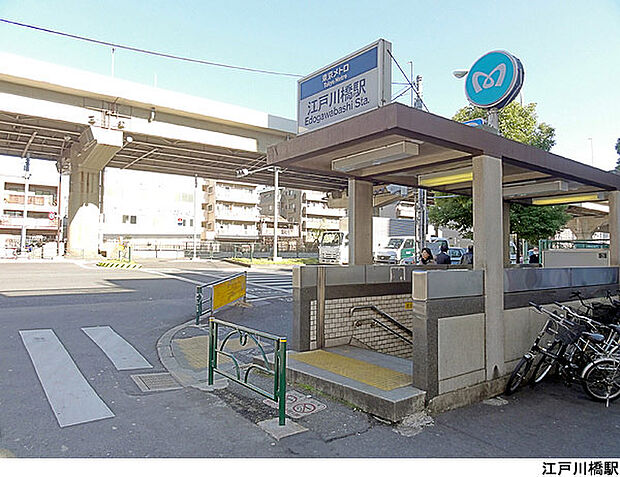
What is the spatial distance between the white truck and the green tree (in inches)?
434

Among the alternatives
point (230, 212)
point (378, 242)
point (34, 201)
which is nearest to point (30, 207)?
point (34, 201)

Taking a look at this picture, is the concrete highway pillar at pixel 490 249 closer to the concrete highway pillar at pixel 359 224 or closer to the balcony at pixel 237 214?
the concrete highway pillar at pixel 359 224

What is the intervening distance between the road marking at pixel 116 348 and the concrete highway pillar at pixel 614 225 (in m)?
8.20

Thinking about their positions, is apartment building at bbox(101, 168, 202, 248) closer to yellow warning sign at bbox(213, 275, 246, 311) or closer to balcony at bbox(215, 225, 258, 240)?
balcony at bbox(215, 225, 258, 240)

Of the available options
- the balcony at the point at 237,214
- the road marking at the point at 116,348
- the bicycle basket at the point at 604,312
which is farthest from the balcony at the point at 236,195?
the bicycle basket at the point at 604,312

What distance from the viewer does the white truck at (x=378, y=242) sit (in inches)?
1134

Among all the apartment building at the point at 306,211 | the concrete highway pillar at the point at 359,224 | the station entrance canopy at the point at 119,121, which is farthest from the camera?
the apartment building at the point at 306,211

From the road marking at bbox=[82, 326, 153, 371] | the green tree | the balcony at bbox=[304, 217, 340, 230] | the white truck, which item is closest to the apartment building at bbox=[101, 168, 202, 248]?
the balcony at bbox=[304, 217, 340, 230]

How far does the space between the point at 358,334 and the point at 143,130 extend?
85.0 feet

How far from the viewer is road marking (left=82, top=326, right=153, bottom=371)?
666 centimetres

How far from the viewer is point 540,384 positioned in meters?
6.00

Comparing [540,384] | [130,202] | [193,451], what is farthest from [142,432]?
[130,202]

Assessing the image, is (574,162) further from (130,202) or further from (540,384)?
(130,202)

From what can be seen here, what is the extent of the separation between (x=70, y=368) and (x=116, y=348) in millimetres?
1277
